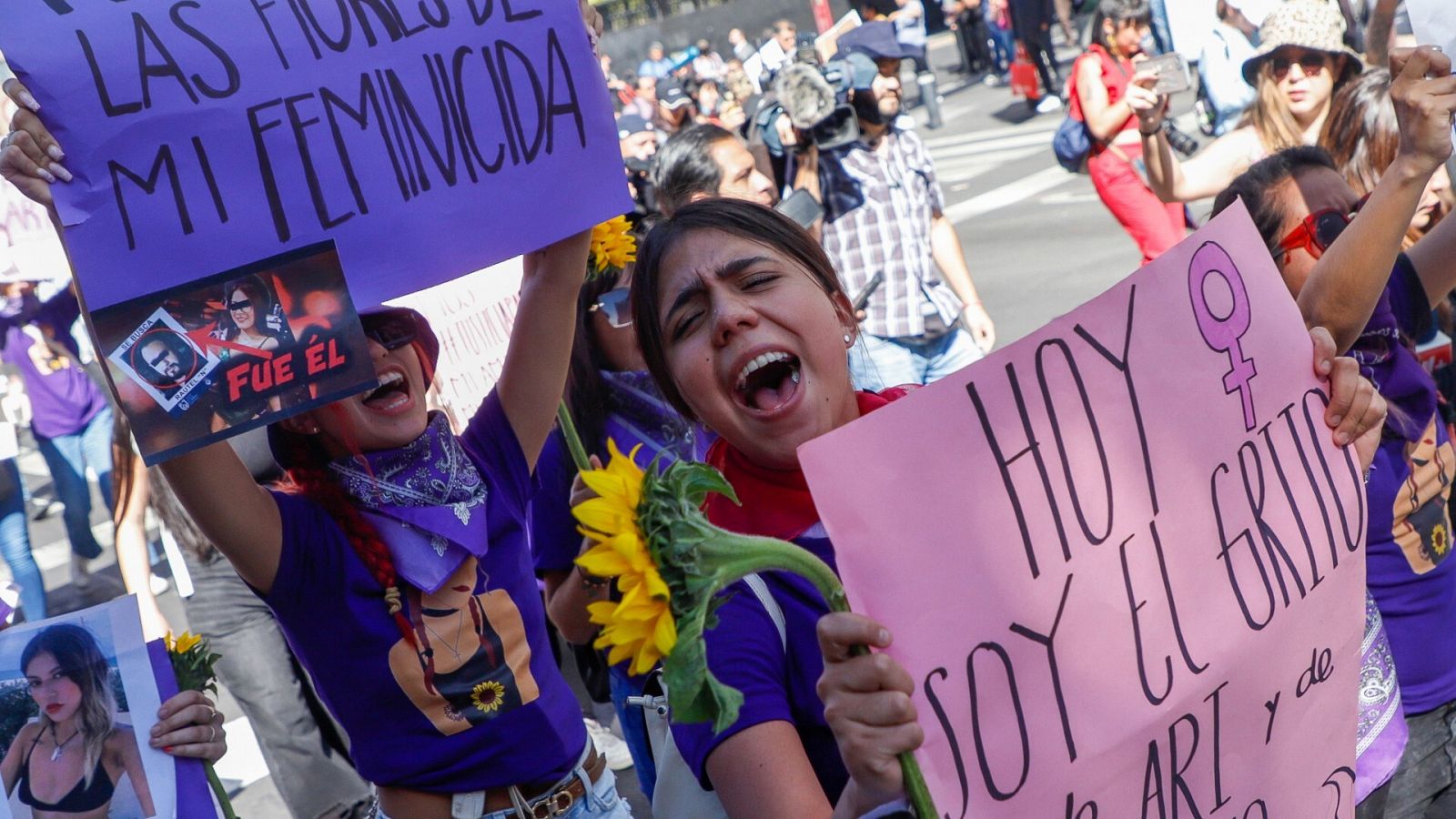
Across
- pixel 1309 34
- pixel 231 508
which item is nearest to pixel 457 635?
pixel 231 508

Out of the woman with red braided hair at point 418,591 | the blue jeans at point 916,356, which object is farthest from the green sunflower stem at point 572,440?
the blue jeans at point 916,356

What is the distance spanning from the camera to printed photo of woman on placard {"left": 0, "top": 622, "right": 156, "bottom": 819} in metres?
2.08

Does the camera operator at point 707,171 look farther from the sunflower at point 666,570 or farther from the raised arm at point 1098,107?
the sunflower at point 666,570

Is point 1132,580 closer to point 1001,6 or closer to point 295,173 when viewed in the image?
point 295,173

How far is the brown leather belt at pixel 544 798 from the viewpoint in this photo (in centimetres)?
243

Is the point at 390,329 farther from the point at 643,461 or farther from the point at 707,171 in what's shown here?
the point at 707,171

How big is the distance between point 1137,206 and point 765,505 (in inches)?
180

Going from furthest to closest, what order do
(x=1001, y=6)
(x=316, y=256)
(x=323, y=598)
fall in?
1. (x=1001, y=6)
2. (x=323, y=598)
3. (x=316, y=256)

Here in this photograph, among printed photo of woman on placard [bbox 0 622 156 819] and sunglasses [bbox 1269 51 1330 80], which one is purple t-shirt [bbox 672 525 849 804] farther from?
sunglasses [bbox 1269 51 1330 80]

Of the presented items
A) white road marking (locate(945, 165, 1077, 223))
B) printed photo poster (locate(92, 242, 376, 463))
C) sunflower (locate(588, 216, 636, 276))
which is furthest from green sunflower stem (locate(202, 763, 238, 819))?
white road marking (locate(945, 165, 1077, 223))

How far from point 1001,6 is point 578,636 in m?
19.3

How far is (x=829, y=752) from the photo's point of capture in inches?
63.5

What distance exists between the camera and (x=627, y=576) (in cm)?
129

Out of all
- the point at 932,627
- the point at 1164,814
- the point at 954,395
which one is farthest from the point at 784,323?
the point at 1164,814
